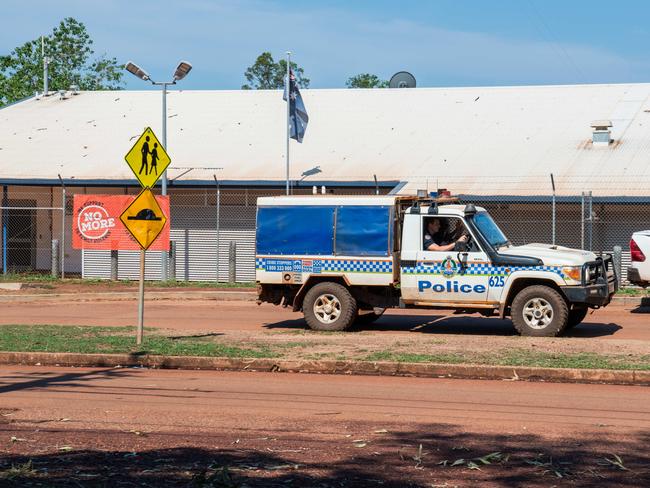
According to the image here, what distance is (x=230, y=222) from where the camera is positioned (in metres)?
31.9

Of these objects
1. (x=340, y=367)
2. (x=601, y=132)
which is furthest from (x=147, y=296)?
(x=601, y=132)

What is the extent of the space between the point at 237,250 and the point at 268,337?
1487 centimetres

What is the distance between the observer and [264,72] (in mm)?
94375

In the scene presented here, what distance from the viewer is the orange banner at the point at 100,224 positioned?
30.6m

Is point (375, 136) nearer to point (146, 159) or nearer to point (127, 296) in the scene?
point (127, 296)

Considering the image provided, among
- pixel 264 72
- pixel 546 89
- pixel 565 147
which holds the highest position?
pixel 264 72

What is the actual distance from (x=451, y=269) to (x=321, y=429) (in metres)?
8.02

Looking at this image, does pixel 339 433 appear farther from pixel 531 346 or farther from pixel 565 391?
pixel 531 346

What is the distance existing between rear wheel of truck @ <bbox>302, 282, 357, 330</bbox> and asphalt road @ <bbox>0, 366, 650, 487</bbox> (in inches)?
178

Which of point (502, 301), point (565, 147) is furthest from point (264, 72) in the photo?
point (502, 301)

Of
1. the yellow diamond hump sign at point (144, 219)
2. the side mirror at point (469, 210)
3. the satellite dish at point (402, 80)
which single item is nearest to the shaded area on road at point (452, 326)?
the side mirror at point (469, 210)

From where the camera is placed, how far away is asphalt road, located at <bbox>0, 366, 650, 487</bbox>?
26.1 ft

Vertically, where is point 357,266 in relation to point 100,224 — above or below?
below

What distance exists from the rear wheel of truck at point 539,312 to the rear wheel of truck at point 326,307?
110 inches
